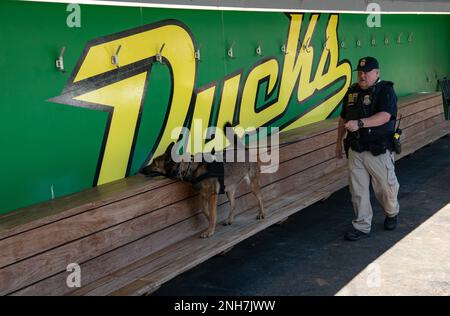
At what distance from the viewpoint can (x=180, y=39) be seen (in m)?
5.34

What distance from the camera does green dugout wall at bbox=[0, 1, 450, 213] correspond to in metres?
3.96

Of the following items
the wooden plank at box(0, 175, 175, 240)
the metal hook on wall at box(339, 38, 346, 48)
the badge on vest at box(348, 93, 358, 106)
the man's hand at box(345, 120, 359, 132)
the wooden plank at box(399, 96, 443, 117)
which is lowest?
the wooden plank at box(399, 96, 443, 117)

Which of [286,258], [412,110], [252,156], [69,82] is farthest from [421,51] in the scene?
[69,82]

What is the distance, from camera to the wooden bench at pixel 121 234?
3.40 m

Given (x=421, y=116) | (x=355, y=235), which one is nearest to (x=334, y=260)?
(x=355, y=235)

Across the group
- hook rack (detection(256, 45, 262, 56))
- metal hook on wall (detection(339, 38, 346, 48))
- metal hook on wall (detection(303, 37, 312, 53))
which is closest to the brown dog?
hook rack (detection(256, 45, 262, 56))

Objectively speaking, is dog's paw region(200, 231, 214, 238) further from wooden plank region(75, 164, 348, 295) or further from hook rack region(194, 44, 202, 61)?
hook rack region(194, 44, 202, 61)

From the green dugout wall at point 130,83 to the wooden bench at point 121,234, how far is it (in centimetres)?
29

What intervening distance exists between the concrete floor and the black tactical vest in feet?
2.87

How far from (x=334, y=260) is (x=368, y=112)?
49.8 inches

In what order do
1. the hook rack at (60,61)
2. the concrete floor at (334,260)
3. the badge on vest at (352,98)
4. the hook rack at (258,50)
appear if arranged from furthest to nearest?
1. the hook rack at (258,50)
2. the badge on vest at (352,98)
3. the hook rack at (60,61)
4. the concrete floor at (334,260)

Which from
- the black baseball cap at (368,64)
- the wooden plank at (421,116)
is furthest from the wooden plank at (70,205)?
the wooden plank at (421,116)

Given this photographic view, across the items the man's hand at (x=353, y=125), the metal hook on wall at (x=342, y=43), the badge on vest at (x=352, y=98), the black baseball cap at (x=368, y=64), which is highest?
the metal hook on wall at (x=342, y=43)

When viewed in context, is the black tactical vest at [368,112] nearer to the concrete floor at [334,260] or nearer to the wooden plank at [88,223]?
the concrete floor at [334,260]
